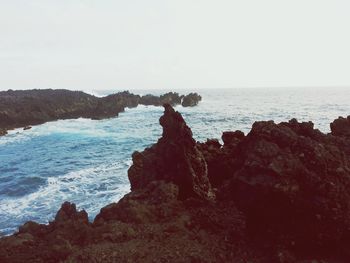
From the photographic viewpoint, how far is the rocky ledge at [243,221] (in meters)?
12.2

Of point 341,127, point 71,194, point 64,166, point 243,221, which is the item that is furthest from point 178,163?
point 64,166

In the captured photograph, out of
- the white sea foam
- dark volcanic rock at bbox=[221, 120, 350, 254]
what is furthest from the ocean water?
dark volcanic rock at bbox=[221, 120, 350, 254]

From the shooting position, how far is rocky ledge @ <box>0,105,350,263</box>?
1224cm

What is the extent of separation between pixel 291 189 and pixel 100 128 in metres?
54.0

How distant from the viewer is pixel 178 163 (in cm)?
1786

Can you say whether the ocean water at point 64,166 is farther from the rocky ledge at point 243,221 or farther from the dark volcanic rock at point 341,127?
the dark volcanic rock at point 341,127

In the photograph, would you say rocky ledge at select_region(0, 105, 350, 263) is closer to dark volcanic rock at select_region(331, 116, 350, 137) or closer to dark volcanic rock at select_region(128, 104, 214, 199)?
dark volcanic rock at select_region(128, 104, 214, 199)

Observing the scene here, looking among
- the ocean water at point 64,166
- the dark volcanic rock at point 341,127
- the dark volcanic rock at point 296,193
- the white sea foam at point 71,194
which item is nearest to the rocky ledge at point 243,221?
the dark volcanic rock at point 296,193

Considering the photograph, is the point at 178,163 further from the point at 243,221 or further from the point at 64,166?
the point at 64,166

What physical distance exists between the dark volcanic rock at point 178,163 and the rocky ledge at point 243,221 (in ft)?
2.83

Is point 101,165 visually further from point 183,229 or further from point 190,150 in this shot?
point 183,229

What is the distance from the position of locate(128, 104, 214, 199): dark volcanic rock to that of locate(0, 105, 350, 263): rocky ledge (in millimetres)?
863

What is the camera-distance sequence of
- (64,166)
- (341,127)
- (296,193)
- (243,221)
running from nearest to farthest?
(296,193) < (243,221) < (341,127) < (64,166)

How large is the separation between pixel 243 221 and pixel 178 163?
467cm
